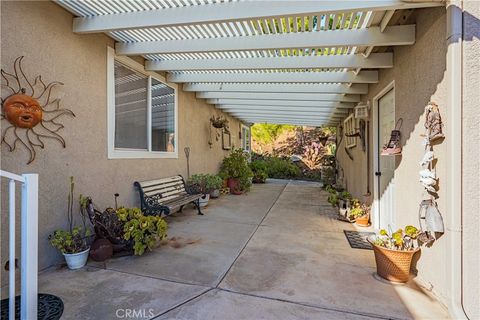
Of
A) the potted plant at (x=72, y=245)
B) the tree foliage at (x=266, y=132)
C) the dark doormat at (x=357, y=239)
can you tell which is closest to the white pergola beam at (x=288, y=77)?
the dark doormat at (x=357, y=239)

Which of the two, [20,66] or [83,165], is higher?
[20,66]

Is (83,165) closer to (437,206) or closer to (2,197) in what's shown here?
(2,197)

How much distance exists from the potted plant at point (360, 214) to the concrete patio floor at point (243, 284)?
2.79 ft

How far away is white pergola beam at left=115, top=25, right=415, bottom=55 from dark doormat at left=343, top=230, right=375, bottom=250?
261 centimetres

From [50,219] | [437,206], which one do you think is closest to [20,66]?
[50,219]

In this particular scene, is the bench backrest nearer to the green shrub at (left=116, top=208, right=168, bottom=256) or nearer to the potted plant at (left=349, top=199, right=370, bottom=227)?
the green shrub at (left=116, top=208, right=168, bottom=256)

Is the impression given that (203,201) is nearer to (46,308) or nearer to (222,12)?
(46,308)

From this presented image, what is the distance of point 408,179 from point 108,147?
154 inches

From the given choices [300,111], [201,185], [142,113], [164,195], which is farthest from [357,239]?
[300,111]

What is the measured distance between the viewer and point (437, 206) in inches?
91.7

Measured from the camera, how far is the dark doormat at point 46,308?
2.02m

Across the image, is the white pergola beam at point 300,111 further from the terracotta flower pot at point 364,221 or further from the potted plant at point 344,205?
the terracotta flower pot at point 364,221

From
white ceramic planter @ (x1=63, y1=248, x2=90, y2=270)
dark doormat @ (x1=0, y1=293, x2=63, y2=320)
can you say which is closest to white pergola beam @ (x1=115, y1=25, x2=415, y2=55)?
white ceramic planter @ (x1=63, y1=248, x2=90, y2=270)

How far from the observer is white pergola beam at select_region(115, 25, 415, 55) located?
2902mm
